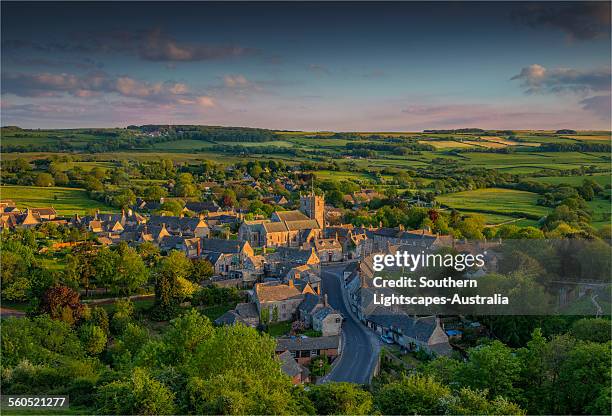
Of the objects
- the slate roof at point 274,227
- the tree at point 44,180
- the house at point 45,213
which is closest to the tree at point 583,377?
the slate roof at point 274,227

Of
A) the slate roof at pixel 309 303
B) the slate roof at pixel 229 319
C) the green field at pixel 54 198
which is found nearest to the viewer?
the slate roof at pixel 229 319

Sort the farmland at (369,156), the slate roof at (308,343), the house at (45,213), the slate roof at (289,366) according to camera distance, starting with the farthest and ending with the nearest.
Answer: the farmland at (369,156) < the house at (45,213) < the slate roof at (308,343) < the slate roof at (289,366)

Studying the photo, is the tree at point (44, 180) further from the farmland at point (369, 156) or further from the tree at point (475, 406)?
the tree at point (475, 406)

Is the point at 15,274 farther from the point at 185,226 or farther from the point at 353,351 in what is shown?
the point at 185,226

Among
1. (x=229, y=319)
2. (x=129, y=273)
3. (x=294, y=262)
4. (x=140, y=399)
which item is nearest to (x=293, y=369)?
(x=229, y=319)

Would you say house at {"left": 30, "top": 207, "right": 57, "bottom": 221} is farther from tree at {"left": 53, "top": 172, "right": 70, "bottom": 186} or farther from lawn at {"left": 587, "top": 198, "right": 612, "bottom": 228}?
lawn at {"left": 587, "top": 198, "right": 612, "bottom": 228}

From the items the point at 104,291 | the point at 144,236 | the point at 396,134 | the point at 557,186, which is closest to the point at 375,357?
the point at 104,291

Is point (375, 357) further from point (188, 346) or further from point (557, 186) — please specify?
point (557, 186)
